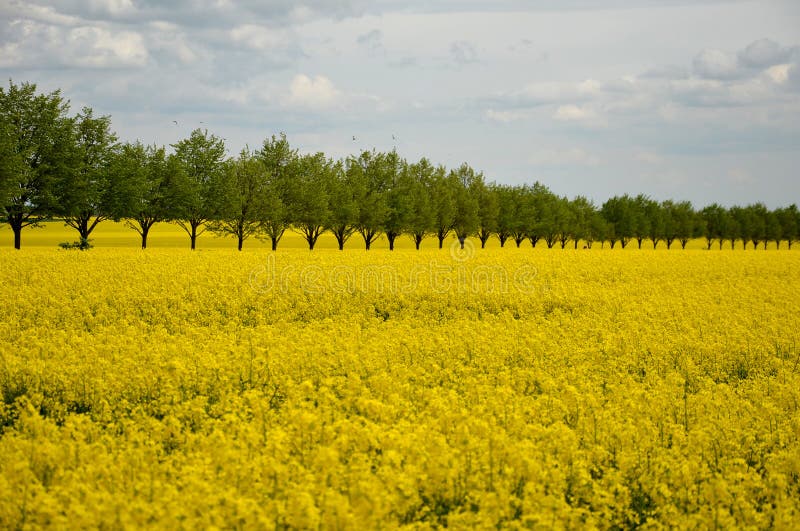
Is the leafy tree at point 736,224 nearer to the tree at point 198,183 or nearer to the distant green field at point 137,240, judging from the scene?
the distant green field at point 137,240

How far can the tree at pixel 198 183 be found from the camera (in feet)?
175

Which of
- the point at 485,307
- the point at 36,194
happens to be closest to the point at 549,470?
the point at 485,307

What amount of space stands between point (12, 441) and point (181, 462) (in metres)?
2.29

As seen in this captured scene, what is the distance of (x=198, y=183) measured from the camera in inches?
2168

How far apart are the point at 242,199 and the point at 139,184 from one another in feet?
27.6

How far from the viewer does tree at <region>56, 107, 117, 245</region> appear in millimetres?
48312

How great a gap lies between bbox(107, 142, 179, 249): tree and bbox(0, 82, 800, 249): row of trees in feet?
0.27

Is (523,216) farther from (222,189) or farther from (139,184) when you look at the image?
(139,184)

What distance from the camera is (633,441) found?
9.30 meters

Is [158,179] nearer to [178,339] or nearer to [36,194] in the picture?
[36,194]

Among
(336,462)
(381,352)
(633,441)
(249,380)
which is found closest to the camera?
(336,462)

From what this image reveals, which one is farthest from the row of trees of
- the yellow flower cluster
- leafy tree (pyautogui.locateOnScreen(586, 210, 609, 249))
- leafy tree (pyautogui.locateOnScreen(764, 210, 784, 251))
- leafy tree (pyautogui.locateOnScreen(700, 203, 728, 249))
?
leafy tree (pyautogui.locateOnScreen(764, 210, 784, 251))

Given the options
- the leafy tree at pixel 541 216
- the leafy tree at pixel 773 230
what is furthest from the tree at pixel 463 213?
the leafy tree at pixel 773 230

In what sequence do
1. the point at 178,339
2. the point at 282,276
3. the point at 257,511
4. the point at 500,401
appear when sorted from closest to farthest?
the point at 257,511, the point at 500,401, the point at 178,339, the point at 282,276
